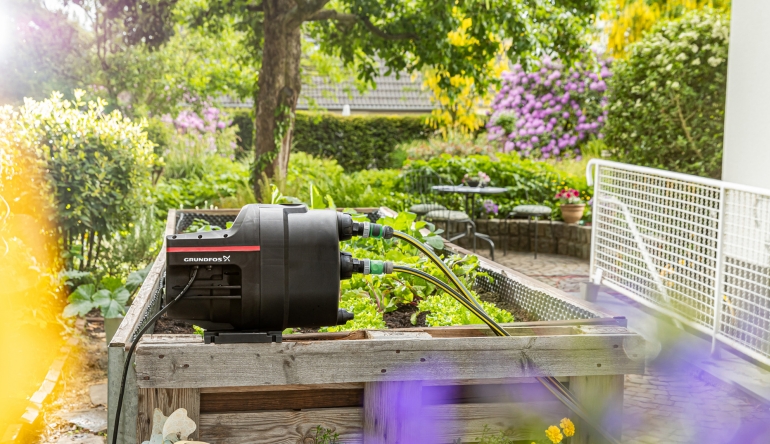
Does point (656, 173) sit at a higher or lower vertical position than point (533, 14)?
lower

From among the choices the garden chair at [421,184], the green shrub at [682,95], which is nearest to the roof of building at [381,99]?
the garden chair at [421,184]

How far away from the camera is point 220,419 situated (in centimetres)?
208

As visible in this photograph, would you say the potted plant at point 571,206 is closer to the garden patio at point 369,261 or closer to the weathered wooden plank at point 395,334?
the garden patio at point 369,261

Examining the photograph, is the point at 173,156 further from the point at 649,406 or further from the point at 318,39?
the point at 649,406

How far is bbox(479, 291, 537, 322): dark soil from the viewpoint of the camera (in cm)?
307

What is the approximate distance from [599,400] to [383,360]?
0.61 meters

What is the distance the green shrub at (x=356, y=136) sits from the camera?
17953mm

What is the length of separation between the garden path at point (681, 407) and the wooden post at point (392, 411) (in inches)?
58.5

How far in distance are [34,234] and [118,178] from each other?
692mm

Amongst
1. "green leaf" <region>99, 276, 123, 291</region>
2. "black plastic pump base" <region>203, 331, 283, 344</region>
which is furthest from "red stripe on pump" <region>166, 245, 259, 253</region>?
"green leaf" <region>99, 276, 123, 291</region>

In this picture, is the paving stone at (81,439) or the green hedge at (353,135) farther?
the green hedge at (353,135)

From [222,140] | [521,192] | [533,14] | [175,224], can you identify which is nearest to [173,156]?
[222,140]

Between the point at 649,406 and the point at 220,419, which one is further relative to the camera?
the point at 649,406

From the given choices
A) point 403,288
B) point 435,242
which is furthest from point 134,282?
point 403,288
